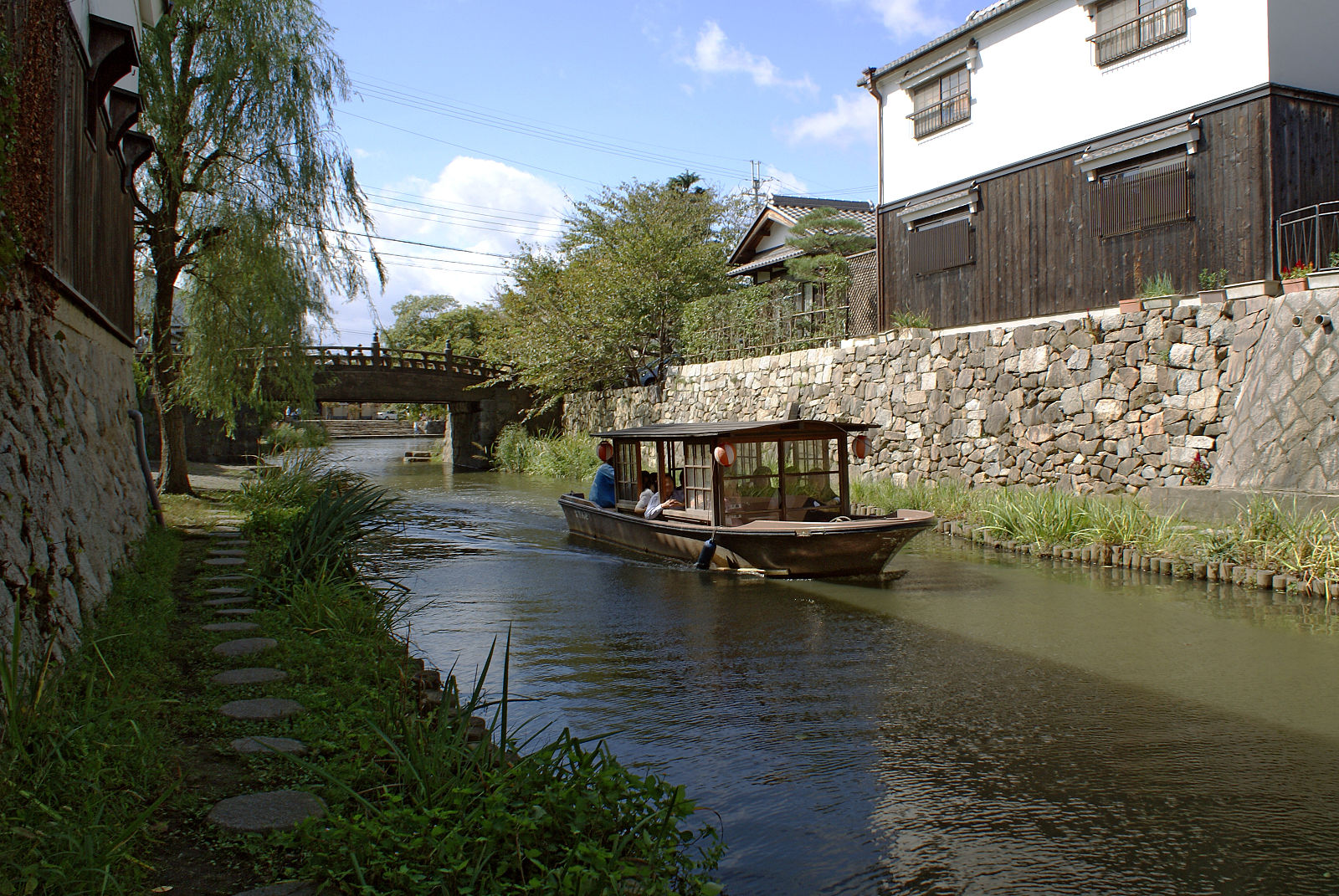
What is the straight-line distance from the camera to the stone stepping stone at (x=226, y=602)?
264 inches

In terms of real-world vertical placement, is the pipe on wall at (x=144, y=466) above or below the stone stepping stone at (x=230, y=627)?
above

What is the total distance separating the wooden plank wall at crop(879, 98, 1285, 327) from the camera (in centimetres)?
1297

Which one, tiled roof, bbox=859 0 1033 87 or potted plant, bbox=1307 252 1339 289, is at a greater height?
tiled roof, bbox=859 0 1033 87

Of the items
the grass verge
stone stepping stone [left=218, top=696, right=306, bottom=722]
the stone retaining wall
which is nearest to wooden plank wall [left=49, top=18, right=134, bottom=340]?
the grass verge

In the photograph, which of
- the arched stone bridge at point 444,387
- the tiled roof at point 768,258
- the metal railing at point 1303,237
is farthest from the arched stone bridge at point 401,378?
the metal railing at point 1303,237

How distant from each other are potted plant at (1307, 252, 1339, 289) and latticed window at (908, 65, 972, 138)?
757 cm

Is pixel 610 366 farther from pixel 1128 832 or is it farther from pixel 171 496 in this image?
pixel 1128 832

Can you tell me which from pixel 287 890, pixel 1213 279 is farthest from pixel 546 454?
pixel 287 890

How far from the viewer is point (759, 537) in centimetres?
1123

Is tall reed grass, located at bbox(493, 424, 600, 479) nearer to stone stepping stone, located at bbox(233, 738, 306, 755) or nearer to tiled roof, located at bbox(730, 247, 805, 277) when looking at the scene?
tiled roof, located at bbox(730, 247, 805, 277)

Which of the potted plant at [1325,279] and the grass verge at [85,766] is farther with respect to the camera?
the potted plant at [1325,279]

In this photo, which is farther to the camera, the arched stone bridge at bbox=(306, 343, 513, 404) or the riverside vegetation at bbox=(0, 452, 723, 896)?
the arched stone bridge at bbox=(306, 343, 513, 404)

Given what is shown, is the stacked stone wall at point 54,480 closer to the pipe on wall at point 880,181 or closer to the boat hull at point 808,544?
the boat hull at point 808,544

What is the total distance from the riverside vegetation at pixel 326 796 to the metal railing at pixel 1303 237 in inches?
483
